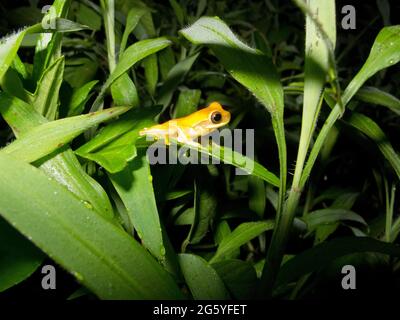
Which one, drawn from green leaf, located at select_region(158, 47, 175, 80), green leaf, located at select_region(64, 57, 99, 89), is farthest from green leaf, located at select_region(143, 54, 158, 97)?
green leaf, located at select_region(64, 57, 99, 89)

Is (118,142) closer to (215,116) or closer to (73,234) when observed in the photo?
(73,234)

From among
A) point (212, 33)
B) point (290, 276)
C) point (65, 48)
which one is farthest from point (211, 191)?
point (65, 48)

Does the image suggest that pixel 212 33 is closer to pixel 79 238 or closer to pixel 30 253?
pixel 79 238

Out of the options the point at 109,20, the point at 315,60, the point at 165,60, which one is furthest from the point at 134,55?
the point at 165,60

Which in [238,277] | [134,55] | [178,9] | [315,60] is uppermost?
[178,9]

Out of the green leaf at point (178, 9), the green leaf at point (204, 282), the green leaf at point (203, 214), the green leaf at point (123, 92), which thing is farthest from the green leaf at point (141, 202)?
the green leaf at point (178, 9)

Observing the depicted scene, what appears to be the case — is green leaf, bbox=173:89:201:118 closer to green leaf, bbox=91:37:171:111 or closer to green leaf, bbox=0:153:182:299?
green leaf, bbox=91:37:171:111

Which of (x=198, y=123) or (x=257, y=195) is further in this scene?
(x=257, y=195)
